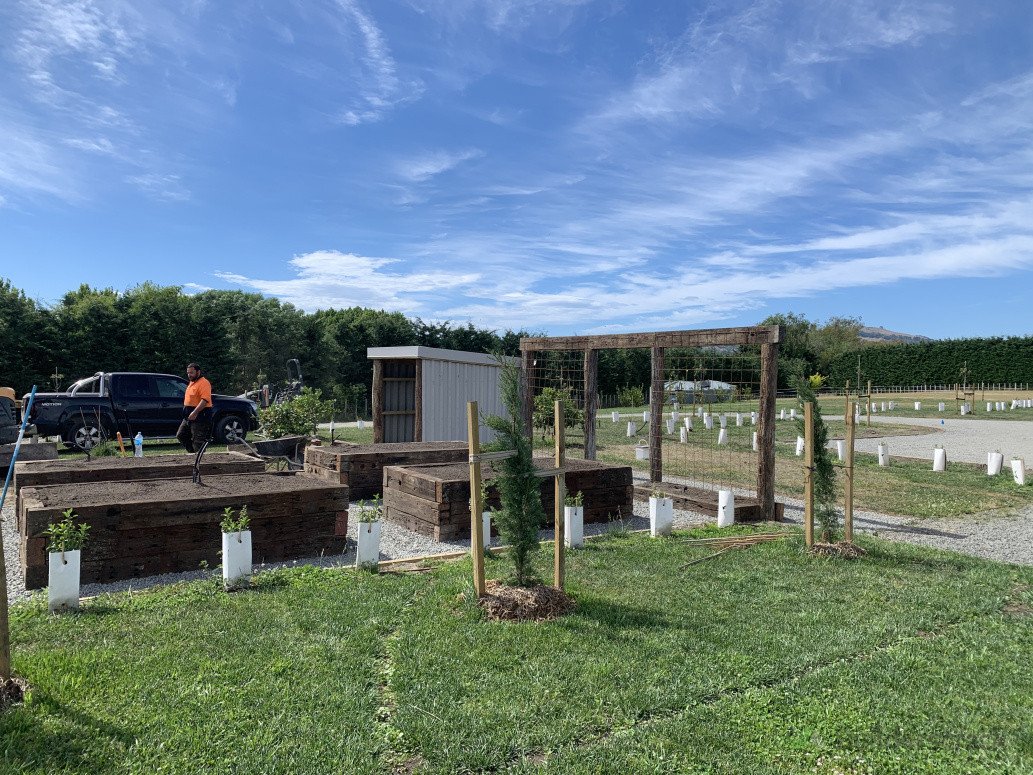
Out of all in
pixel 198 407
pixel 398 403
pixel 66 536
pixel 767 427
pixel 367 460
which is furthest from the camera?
pixel 398 403

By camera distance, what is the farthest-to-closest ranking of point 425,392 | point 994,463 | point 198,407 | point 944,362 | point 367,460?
point 944,362, point 425,392, point 994,463, point 367,460, point 198,407

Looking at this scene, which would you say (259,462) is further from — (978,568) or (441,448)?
(978,568)

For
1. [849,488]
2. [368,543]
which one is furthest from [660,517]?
[368,543]

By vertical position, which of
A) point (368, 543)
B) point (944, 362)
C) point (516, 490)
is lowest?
point (368, 543)

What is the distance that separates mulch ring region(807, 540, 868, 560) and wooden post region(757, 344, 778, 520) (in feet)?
7.00

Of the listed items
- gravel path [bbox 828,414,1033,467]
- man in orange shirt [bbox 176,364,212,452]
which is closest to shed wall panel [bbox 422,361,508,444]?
man in orange shirt [bbox 176,364,212,452]

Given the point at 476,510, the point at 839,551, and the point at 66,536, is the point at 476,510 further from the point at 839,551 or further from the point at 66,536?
the point at 839,551

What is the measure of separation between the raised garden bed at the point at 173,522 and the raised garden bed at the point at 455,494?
1.13 m

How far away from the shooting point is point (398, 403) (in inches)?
575

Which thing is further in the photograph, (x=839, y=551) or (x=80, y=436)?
(x=80, y=436)

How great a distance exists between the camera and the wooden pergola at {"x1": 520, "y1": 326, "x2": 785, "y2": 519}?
862cm

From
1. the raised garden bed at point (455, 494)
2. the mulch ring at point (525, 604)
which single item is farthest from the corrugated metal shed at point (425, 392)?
the mulch ring at point (525, 604)

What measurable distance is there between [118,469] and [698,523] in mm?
7709

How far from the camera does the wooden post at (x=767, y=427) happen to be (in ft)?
28.1
